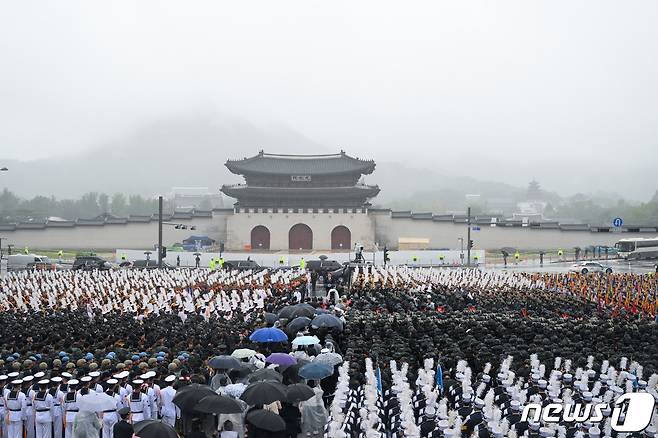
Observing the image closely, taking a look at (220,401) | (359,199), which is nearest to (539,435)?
(220,401)

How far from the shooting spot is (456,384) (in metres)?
9.58

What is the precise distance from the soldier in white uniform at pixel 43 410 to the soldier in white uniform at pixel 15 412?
0.51 ft

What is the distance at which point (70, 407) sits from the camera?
8.99 m

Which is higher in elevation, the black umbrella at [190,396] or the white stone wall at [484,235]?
the white stone wall at [484,235]

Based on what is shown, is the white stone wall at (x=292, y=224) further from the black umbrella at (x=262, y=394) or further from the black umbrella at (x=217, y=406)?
the black umbrella at (x=217, y=406)

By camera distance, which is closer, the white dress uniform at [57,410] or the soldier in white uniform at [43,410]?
the soldier in white uniform at [43,410]

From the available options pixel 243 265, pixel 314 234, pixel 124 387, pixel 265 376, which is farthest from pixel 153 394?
pixel 314 234

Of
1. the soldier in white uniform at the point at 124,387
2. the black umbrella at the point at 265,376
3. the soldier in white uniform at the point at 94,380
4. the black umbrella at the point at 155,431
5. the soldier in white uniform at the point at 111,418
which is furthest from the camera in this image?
the black umbrella at the point at 265,376

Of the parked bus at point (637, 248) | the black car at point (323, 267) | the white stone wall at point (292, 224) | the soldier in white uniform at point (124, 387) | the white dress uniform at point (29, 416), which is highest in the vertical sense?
the white stone wall at point (292, 224)

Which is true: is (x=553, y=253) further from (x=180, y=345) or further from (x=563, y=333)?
(x=180, y=345)

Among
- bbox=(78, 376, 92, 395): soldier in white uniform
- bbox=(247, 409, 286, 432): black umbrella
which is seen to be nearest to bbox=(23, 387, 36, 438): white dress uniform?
bbox=(78, 376, 92, 395): soldier in white uniform

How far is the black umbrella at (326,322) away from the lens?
14008mm

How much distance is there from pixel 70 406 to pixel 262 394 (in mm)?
2741

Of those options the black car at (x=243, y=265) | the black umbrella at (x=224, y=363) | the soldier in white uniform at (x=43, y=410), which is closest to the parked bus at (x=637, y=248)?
the black car at (x=243, y=265)
